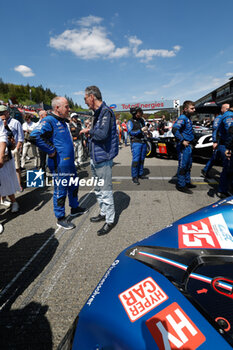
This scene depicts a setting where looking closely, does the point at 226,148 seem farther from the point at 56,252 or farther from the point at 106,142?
the point at 56,252

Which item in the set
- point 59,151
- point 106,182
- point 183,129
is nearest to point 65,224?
point 106,182

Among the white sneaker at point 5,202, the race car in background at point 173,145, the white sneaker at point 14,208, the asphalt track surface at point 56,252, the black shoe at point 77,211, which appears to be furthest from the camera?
the race car in background at point 173,145

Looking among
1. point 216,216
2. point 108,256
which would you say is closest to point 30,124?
point 108,256

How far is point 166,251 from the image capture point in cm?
117

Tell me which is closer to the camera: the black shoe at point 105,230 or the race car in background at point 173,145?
the black shoe at point 105,230

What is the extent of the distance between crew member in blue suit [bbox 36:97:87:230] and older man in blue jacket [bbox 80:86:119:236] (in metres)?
0.35

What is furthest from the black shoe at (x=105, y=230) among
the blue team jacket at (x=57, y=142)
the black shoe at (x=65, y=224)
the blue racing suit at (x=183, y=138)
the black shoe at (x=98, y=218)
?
the blue racing suit at (x=183, y=138)

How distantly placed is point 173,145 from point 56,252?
20.2 feet

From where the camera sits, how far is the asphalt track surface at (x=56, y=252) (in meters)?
1.47

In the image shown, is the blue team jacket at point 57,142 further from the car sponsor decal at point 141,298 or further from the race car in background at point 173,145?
the race car in background at point 173,145

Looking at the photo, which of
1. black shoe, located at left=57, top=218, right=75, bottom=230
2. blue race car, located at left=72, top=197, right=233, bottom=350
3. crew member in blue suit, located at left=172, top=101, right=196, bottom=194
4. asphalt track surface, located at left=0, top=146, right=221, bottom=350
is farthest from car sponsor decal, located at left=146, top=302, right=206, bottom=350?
crew member in blue suit, located at left=172, top=101, right=196, bottom=194

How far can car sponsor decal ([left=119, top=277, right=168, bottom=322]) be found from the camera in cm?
89

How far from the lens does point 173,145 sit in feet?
23.9

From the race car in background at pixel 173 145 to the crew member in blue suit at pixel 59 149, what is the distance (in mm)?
4503
